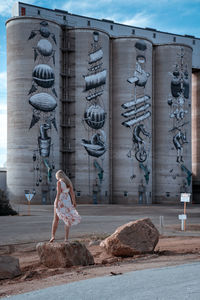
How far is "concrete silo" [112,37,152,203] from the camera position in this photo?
209 ft

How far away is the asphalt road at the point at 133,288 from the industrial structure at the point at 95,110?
48644mm

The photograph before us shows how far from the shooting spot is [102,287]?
772 centimetres

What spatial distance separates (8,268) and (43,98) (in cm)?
4813

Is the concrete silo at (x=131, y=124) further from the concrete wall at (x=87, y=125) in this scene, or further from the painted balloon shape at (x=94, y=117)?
the painted balloon shape at (x=94, y=117)

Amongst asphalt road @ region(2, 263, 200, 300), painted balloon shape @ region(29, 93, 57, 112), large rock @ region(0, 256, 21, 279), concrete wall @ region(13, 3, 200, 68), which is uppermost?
concrete wall @ region(13, 3, 200, 68)

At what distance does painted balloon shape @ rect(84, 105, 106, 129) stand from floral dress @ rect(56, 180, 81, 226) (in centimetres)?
4786

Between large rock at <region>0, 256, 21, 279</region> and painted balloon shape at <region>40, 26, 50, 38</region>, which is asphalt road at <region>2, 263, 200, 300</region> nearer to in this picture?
large rock at <region>0, 256, 21, 279</region>

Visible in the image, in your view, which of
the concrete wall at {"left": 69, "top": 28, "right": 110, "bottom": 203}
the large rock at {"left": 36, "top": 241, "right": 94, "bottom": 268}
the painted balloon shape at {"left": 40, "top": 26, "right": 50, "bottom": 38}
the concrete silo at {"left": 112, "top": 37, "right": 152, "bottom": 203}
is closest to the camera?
the large rock at {"left": 36, "top": 241, "right": 94, "bottom": 268}

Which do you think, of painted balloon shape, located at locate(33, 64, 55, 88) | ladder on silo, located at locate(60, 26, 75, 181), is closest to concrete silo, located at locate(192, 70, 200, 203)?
ladder on silo, located at locate(60, 26, 75, 181)

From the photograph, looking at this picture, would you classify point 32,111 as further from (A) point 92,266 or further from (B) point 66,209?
(A) point 92,266

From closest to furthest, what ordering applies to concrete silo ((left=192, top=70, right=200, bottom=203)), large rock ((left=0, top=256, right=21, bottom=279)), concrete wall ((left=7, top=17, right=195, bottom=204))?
1. large rock ((left=0, top=256, right=21, bottom=279))
2. concrete wall ((left=7, top=17, right=195, bottom=204))
3. concrete silo ((left=192, top=70, right=200, bottom=203))

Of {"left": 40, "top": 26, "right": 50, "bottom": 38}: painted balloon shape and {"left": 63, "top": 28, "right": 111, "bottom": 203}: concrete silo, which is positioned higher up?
{"left": 40, "top": 26, "right": 50, "bottom": 38}: painted balloon shape

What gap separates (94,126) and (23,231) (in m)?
40.1

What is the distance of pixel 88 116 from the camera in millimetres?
61000
